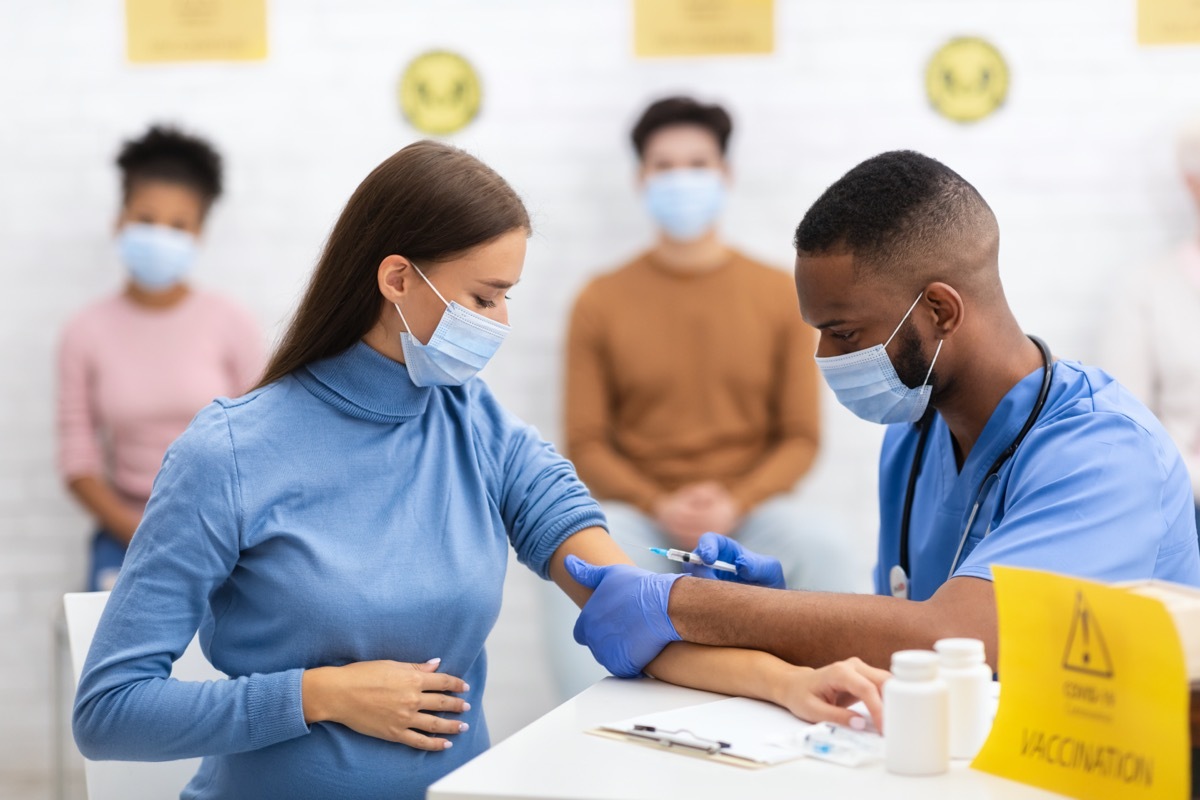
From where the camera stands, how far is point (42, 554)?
373cm

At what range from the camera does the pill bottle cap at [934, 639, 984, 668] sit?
1.21 meters

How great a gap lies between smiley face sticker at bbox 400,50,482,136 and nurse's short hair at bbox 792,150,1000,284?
6.61 ft

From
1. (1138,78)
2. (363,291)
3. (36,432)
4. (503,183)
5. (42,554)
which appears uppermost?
(1138,78)

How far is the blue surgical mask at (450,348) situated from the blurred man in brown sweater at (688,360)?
64.7 inches

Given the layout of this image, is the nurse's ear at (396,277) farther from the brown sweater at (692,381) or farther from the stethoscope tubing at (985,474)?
the brown sweater at (692,381)

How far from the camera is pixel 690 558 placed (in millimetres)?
1599

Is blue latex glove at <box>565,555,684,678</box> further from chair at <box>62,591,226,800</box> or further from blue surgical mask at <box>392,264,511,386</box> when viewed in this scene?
chair at <box>62,591,226,800</box>

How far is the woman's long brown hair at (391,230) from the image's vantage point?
162 centimetres

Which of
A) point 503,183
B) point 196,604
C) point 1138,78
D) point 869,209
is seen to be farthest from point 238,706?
point 1138,78

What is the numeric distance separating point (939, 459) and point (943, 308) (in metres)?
0.26

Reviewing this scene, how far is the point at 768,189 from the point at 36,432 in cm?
216

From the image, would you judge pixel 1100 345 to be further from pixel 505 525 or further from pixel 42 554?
pixel 42 554

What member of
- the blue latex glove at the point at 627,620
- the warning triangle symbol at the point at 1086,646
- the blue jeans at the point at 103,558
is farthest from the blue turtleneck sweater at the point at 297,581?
the blue jeans at the point at 103,558

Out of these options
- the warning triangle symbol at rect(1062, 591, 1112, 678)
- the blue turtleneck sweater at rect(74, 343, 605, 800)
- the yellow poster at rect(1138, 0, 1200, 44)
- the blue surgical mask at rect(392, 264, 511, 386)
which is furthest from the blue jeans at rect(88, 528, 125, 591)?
the yellow poster at rect(1138, 0, 1200, 44)
